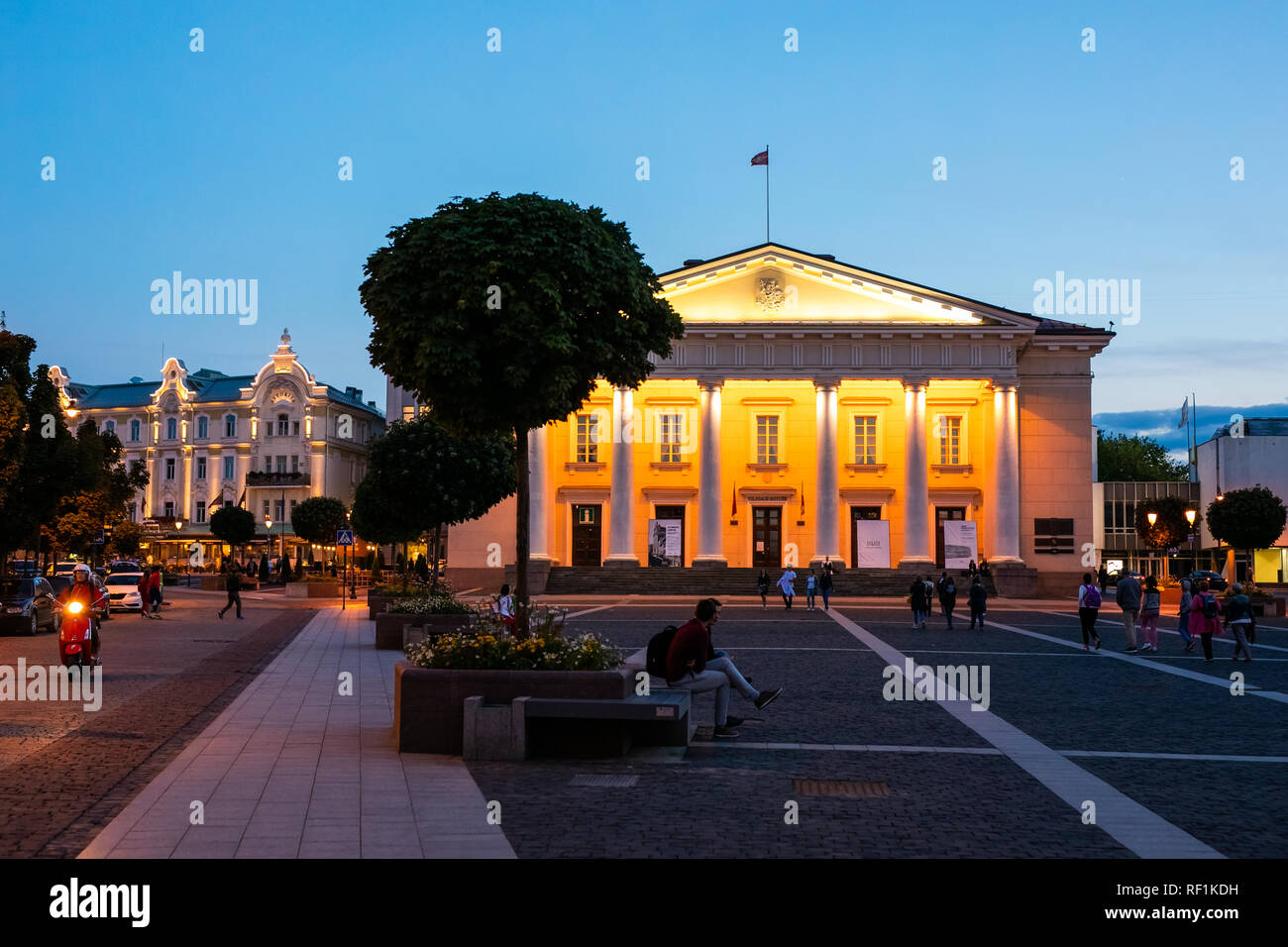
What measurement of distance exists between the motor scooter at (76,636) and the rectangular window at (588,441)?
147 ft

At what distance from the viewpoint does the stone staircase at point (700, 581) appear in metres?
54.8

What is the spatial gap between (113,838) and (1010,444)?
54.6 metres

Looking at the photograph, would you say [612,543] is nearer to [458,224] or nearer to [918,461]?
[918,461]

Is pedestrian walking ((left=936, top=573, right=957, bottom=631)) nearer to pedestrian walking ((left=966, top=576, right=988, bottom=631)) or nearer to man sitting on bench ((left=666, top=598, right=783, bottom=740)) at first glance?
pedestrian walking ((left=966, top=576, right=988, bottom=631))

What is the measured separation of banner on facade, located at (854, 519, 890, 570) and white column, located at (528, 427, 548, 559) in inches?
466

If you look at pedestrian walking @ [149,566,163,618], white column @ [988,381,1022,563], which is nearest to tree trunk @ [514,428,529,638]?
pedestrian walking @ [149,566,163,618]

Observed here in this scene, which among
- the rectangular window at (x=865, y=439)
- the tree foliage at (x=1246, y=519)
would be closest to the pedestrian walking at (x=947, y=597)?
the tree foliage at (x=1246, y=519)

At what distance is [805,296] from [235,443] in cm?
5221

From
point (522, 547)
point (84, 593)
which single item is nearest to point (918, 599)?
point (522, 547)

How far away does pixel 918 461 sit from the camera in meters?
58.9

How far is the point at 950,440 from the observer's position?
63.3 meters

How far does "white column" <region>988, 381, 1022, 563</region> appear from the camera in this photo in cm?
5866

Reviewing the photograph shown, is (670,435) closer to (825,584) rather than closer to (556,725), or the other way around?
(825,584)
